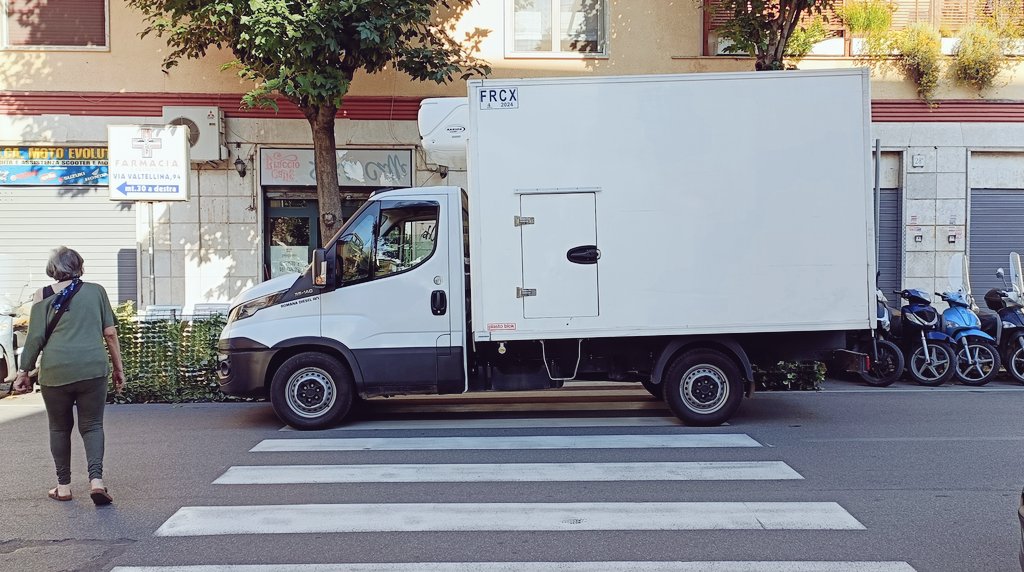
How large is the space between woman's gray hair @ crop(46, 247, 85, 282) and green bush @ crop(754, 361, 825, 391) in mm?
7885

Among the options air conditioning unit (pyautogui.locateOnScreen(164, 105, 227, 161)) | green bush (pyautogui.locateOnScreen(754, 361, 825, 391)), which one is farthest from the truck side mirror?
air conditioning unit (pyautogui.locateOnScreen(164, 105, 227, 161))

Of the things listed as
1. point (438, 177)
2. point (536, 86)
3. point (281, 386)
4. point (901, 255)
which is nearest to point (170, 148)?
point (438, 177)

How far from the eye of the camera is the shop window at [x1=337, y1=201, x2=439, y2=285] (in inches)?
320

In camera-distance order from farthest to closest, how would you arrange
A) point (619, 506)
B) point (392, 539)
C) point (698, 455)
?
point (698, 455), point (619, 506), point (392, 539)

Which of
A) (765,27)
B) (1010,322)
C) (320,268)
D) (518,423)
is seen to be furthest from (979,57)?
(320,268)

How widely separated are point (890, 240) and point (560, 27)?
7019 millimetres

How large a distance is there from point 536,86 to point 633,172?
1240 mm

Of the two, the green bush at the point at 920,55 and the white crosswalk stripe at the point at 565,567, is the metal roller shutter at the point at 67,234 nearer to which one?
the white crosswalk stripe at the point at 565,567

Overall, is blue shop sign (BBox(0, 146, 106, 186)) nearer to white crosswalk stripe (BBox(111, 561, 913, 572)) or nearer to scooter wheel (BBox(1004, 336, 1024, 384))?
white crosswalk stripe (BBox(111, 561, 913, 572))

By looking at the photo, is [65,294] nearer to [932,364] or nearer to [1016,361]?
[932,364]

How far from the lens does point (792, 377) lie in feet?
34.8

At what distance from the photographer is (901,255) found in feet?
48.0

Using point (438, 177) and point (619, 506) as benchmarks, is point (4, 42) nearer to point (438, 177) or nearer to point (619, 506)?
point (438, 177)

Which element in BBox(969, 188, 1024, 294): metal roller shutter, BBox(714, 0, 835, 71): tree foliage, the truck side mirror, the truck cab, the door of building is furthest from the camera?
BBox(969, 188, 1024, 294): metal roller shutter
